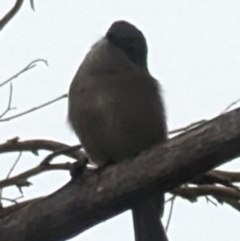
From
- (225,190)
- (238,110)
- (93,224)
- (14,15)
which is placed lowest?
(225,190)

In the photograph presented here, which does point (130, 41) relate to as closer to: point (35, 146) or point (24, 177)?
point (35, 146)

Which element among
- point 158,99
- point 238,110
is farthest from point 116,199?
point 158,99

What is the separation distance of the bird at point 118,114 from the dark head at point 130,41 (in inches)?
1.9

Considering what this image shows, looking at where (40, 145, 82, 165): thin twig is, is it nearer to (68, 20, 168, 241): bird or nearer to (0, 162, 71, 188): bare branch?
(0, 162, 71, 188): bare branch

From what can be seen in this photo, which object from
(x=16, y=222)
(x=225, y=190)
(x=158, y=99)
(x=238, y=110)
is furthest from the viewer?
(x=158, y=99)

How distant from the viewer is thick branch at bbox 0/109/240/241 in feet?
5.82

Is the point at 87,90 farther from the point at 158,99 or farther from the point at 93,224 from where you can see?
the point at 93,224

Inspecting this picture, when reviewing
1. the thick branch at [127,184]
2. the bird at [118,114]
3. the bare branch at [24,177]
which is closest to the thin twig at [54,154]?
the bare branch at [24,177]

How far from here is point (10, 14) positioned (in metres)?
2.50

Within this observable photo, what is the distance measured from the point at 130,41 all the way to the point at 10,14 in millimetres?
494

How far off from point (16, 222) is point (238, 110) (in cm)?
66

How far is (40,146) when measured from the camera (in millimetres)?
2523

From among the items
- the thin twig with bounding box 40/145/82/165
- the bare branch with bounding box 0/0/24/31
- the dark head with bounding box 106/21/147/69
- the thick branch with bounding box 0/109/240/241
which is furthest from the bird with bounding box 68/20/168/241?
the thick branch with bounding box 0/109/240/241

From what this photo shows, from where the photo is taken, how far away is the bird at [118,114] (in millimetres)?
2533
